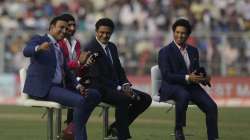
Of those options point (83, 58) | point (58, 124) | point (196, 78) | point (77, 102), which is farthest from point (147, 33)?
point (77, 102)

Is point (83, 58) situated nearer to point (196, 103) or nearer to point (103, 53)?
point (103, 53)

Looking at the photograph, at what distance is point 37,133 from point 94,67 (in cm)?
330

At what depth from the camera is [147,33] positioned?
28.7 metres

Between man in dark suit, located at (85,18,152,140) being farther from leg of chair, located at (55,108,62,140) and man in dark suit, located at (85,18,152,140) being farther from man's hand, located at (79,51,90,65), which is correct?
leg of chair, located at (55,108,62,140)

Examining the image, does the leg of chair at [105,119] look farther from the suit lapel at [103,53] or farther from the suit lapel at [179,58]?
the suit lapel at [179,58]

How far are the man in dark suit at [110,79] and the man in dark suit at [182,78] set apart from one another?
680 millimetres

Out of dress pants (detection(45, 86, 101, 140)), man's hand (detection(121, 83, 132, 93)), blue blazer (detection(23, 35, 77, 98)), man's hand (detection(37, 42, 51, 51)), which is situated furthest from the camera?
man's hand (detection(121, 83, 132, 93))

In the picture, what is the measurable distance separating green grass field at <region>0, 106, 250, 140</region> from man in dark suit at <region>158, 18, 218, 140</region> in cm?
130

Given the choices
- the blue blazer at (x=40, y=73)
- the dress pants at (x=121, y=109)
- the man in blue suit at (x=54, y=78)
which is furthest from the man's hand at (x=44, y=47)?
the dress pants at (x=121, y=109)

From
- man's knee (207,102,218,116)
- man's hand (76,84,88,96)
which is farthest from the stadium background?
man's hand (76,84,88,96)

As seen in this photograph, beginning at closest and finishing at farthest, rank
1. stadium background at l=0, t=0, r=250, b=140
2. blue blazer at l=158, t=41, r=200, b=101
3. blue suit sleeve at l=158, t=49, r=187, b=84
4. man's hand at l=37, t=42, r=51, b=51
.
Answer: man's hand at l=37, t=42, r=51, b=51 < blue suit sleeve at l=158, t=49, r=187, b=84 < blue blazer at l=158, t=41, r=200, b=101 < stadium background at l=0, t=0, r=250, b=140

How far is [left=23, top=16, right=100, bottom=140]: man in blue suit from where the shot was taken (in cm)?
1219

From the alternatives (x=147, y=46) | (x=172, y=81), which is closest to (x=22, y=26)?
(x=147, y=46)

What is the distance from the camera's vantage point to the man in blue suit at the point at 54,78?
12.2 meters
